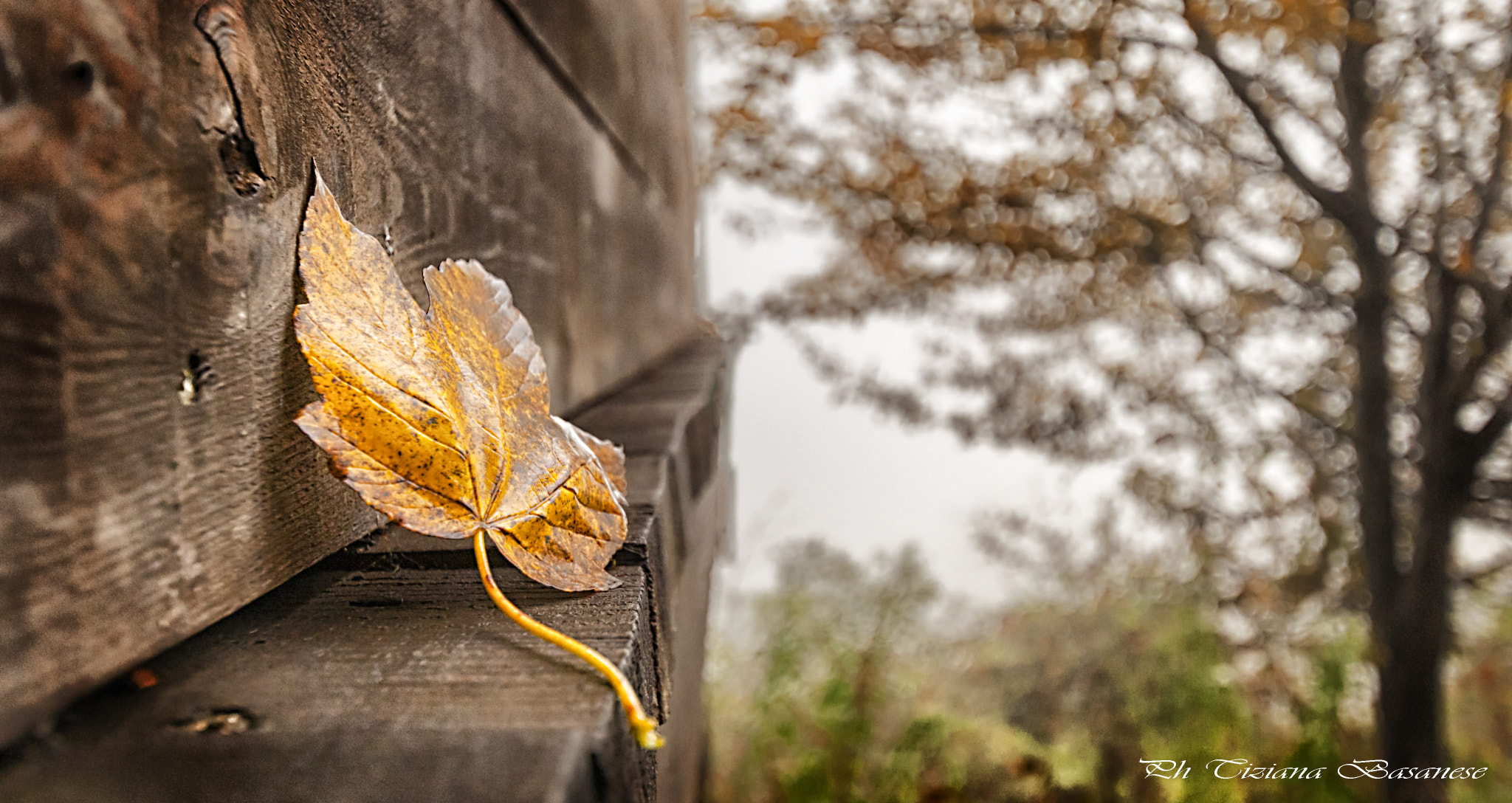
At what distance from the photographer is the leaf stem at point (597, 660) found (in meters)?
0.43

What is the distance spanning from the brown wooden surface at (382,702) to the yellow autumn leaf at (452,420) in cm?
3

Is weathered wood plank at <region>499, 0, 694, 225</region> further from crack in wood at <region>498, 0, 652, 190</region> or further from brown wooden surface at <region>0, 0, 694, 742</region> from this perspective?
brown wooden surface at <region>0, 0, 694, 742</region>

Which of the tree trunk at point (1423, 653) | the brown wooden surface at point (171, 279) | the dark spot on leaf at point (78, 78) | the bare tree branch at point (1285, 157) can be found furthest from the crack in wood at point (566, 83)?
the tree trunk at point (1423, 653)

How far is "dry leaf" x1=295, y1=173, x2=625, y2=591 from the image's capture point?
46 cm

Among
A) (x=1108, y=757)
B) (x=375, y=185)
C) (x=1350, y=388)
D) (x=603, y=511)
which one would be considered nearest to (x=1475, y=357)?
(x=1350, y=388)

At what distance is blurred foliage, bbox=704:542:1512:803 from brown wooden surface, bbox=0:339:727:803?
2.27 m

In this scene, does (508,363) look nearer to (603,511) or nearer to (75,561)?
(603,511)

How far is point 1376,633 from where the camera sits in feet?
8.76

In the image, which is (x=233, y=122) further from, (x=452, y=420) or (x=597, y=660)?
(x=597, y=660)

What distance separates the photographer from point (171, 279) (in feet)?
1.38

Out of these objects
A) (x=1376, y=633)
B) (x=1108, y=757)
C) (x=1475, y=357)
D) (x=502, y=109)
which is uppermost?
(x=502, y=109)

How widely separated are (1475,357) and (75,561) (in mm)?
3170

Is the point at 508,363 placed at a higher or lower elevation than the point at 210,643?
higher

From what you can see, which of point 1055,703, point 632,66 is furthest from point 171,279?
point 1055,703
